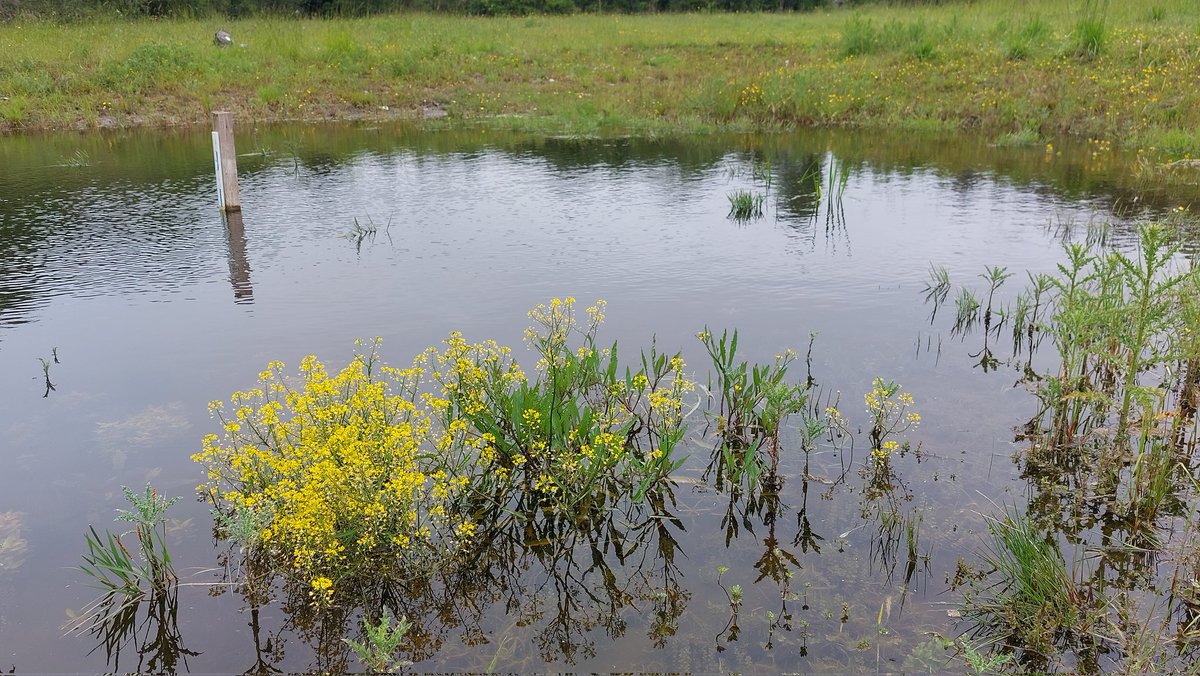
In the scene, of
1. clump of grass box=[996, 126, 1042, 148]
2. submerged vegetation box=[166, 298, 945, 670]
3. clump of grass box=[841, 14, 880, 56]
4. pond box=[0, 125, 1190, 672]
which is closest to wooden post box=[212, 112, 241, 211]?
pond box=[0, 125, 1190, 672]

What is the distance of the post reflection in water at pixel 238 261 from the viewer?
24.8 feet

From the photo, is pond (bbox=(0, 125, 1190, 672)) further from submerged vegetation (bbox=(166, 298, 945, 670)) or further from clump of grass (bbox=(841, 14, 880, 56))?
clump of grass (bbox=(841, 14, 880, 56))

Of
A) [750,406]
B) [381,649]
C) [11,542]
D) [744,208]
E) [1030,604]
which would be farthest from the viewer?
[744,208]

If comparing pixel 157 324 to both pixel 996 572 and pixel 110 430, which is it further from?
pixel 996 572

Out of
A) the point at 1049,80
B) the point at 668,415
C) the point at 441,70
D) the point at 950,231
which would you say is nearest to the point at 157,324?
the point at 668,415

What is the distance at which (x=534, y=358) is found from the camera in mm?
6215

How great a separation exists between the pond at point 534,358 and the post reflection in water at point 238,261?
71mm

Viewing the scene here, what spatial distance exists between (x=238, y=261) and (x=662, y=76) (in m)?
14.4

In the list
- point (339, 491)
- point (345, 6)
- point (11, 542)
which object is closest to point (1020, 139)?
point (339, 491)

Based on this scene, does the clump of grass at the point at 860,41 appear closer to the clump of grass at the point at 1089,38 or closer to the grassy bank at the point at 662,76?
the grassy bank at the point at 662,76

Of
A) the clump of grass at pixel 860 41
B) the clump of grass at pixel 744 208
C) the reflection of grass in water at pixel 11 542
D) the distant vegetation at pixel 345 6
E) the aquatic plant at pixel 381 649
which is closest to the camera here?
the aquatic plant at pixel 381 649

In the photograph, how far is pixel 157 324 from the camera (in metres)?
6.89

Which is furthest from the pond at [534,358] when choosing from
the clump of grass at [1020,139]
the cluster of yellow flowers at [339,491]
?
the clump of grass at [1020,139]

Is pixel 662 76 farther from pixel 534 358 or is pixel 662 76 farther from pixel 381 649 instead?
pixel 381 649
